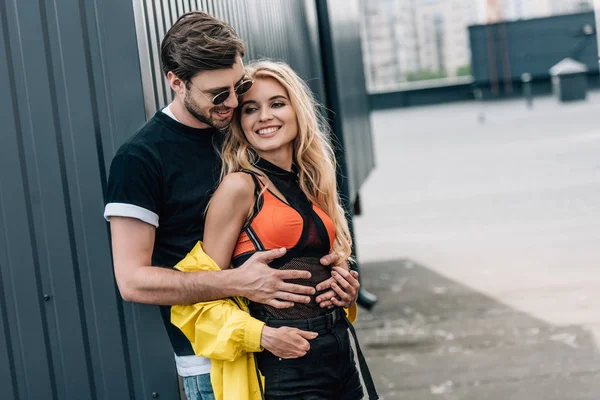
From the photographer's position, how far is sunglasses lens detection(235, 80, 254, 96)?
9.07 ft

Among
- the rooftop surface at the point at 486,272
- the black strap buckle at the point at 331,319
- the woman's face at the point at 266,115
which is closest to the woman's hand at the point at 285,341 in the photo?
the black strap buckle at the point at 331,319

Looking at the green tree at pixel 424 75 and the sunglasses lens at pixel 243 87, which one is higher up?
the green tree at pixel 424 75

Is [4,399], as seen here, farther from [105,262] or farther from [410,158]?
[410,158]

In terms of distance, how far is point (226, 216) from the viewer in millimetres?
2684

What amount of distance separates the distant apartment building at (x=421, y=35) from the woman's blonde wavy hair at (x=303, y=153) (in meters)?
33.6

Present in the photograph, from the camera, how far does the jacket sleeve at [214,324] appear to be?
8.60ft

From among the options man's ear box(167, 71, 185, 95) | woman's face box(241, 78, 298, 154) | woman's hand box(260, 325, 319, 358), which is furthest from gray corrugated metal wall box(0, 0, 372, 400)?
woman's hand box(260, 325, 319, 358)

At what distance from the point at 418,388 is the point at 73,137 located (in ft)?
11.6

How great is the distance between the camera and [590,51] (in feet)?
108

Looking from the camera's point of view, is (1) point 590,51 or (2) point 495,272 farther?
(1) point 590,51

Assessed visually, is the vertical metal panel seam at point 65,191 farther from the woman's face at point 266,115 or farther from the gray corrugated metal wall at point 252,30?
the woman's face at point 266,115

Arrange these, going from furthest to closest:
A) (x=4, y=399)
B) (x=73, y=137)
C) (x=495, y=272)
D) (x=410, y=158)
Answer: (x=410, y=158) → (x=495, y=272) → (x=4, y=399) → (x=73, y=137)

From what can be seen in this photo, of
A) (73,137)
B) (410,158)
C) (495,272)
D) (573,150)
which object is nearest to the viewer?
(73,137)

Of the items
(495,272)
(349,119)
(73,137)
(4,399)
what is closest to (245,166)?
(73,137)
